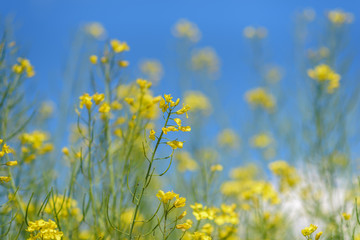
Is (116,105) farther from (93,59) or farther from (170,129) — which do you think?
(170,129)

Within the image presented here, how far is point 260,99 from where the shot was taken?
446cm

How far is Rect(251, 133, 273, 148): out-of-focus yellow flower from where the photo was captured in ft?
12.8

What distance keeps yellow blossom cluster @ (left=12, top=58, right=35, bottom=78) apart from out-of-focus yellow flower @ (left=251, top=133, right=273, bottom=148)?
273 cm

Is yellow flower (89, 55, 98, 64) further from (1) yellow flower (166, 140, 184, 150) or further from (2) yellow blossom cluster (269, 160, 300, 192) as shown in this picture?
(2) yellow blossom cluster (269, 160, 300, 192)

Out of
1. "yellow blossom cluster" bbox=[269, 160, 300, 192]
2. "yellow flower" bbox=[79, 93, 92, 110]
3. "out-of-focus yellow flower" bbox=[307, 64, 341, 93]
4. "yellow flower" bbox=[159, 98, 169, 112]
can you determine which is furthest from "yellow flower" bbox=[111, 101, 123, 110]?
"out-of-focus yellow flower" bbox=[307, 64, 341, 93]

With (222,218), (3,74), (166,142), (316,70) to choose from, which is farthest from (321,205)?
(3,74)

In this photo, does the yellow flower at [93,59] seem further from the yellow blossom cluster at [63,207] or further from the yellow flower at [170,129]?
the yellow flower at [170,129]

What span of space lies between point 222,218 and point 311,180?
5.01ft

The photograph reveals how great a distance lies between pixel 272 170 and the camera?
2701 mm

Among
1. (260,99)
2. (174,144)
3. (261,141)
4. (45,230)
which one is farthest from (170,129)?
(260,99)

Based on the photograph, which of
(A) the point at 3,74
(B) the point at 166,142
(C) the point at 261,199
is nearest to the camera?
(B) the point at 166,142

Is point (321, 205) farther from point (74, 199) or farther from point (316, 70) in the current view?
point (74, 199)

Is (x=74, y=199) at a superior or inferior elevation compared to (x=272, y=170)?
inferior

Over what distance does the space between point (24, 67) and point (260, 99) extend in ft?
10.8
